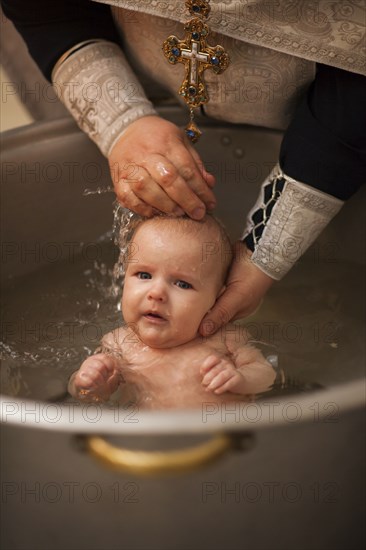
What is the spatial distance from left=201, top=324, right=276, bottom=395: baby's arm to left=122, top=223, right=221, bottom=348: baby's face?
1.8 inches

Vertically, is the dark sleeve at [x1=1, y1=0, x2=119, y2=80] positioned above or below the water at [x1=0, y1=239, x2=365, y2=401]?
→ above

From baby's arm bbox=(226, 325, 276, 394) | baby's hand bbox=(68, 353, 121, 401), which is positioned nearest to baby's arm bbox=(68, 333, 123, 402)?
baby's hand bbox=(68, 353, 121, 401)

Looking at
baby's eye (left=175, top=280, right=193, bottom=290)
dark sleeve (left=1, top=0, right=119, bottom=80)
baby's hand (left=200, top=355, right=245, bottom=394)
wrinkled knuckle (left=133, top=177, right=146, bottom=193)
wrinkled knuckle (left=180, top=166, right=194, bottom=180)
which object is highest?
dark sleeve (left=1, top=0, right=119, bottom=80)

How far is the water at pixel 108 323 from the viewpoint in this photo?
2.81 ft

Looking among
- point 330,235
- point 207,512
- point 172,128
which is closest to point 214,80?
point 172,128

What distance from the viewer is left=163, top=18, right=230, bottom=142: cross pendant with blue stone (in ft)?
2.40

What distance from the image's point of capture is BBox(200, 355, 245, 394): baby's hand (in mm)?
688

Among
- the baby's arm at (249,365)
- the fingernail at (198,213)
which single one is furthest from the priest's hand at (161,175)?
the baby's arm at (249,365)

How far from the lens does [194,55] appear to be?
2.47 feet

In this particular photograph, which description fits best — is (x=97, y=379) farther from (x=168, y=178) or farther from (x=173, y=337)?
(x=168, y=178)

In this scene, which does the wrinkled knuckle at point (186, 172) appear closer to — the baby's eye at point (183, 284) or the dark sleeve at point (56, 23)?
the baby's eye at point (183, 284)

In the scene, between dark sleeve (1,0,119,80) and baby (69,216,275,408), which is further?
dark sleeve (1,0,119,80)

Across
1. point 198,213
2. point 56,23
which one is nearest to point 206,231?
point 198,213

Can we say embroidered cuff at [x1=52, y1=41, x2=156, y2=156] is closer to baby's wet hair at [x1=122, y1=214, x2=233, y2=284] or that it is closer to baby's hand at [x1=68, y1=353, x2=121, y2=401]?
baby's wet hair at [x1=122, y1=214, x2=233, y2=284]
